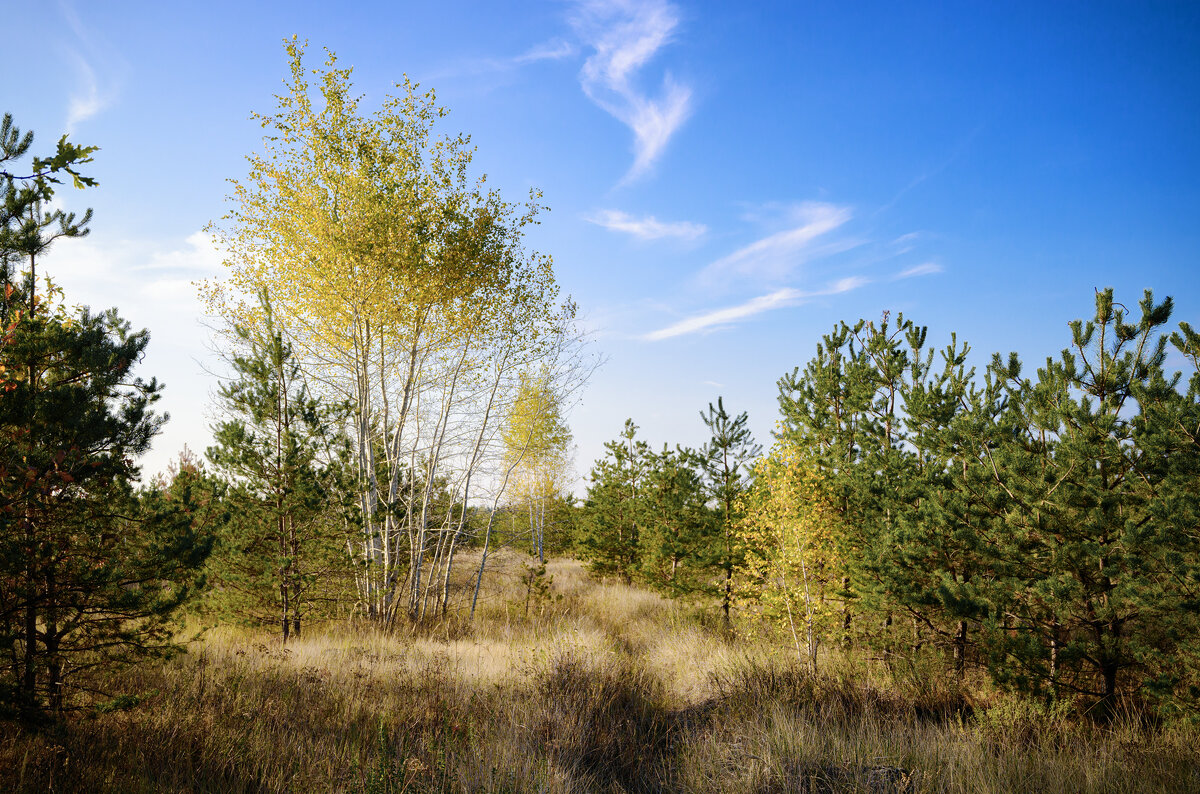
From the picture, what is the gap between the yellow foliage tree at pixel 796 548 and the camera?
28.4 feet

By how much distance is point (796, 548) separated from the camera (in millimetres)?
8672

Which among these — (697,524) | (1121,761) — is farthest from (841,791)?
(697,524)

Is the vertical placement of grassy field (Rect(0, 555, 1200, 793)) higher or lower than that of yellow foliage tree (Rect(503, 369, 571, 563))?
lower

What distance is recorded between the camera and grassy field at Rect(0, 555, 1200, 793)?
4.22m

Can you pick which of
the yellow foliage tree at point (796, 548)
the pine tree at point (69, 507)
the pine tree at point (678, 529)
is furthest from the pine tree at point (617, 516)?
the pine tree at point (69, 507)

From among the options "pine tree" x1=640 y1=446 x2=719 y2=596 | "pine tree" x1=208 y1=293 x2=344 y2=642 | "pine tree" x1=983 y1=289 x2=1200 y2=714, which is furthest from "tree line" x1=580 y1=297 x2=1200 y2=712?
"pine tree" x1=208 y1=293 x2=344 y2=642

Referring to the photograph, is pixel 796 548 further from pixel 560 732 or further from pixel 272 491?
pixel 272 491

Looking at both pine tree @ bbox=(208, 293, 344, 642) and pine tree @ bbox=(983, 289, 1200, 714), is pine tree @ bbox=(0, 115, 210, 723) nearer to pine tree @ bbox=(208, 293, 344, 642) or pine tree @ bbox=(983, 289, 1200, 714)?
pine tree @ bbox=(208, 293, 344, 642)

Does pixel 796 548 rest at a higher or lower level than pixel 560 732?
higher

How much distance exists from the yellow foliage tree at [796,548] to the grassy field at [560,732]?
875 mm

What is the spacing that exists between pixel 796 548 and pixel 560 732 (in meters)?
4.73

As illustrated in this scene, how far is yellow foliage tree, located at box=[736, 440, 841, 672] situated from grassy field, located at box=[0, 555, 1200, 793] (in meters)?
0.87

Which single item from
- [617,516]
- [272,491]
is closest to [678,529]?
[617,516]

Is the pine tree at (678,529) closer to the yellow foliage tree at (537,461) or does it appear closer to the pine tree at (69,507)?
the yellow foliage tree at (537,461)
